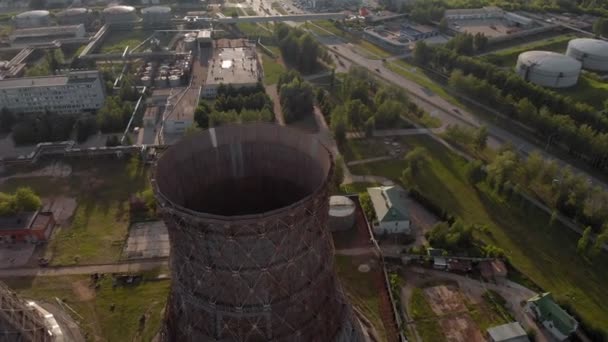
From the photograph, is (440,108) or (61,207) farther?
(440,108)

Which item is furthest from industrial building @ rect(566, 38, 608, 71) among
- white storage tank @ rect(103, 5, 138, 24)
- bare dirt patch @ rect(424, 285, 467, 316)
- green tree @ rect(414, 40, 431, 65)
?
white storage tank @ rect(103, 5, 138, 24)

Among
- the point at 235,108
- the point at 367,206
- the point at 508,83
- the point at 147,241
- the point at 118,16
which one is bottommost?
the point at 147,241

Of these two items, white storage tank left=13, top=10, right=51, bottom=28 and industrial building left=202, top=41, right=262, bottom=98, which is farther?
white storage tank left=13, top=10, right=51, bottom=28

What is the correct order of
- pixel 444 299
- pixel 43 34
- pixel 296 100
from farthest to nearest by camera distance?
pixel 43 34 < pixel 296 100 < pixel 444 299

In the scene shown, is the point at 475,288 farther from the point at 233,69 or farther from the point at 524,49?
the point at 524,49

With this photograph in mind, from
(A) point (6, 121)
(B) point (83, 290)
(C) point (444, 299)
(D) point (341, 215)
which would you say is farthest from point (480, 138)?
(A) point (6, 121)

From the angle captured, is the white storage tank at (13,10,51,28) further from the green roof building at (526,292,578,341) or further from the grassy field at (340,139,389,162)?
the green roof building at (526,292,578,341)
